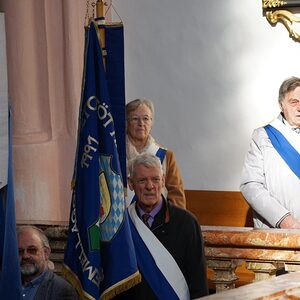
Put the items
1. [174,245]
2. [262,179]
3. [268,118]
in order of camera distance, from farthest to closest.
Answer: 1. [268,118]
2. [262,179]
3. [174,245]

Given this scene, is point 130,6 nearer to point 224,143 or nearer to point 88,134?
point 224,143

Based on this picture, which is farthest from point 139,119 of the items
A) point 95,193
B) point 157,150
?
point 95,193

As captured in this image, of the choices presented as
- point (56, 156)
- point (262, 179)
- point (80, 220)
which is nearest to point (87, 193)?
point (80, 220)

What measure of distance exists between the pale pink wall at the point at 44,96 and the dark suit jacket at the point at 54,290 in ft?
9.08

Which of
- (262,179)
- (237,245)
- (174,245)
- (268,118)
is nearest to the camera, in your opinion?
(174,245)

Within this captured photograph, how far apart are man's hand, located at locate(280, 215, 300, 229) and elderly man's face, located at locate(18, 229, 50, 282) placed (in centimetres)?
189

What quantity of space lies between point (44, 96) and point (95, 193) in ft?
9.67

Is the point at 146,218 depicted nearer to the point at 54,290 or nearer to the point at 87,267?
the point at 87,267

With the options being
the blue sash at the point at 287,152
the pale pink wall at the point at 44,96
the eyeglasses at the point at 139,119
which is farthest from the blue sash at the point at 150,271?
the pale pink wall at the point at 44,96

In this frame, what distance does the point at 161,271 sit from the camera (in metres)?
6.67

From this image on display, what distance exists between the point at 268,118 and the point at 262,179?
129cm

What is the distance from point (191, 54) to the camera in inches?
387

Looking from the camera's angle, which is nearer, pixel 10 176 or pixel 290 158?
pixel 10 176

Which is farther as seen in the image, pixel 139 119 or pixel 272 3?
pixel 272 3
